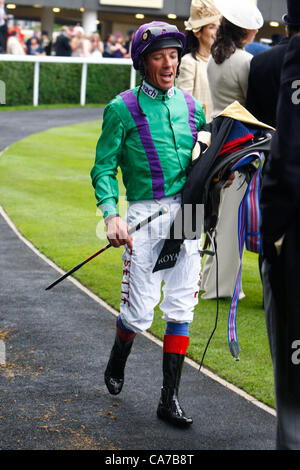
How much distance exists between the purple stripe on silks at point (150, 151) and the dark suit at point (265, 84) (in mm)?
1465

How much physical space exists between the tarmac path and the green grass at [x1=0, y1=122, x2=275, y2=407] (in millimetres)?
264

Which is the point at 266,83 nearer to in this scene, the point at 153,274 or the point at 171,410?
the point at 153,274

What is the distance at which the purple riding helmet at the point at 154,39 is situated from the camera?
4.38 m

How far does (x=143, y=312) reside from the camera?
15.0 feet

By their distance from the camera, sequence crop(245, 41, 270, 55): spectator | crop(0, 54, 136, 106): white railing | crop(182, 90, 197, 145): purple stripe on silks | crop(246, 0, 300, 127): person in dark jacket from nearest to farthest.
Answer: crop(182, 90, 197, 145): purple stripe on silks → crop(246, 0, 300, 127): person in dark jacket → crop(245, 41, 270, 55): spectator → crop(0, 54, 136, 106): white railing

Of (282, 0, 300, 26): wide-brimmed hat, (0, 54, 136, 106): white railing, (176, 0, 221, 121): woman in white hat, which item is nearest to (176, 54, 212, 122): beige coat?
(176, 0, 221, 121): woman in white hat

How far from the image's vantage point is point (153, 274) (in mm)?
4562

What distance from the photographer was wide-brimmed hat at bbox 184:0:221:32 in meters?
7.06

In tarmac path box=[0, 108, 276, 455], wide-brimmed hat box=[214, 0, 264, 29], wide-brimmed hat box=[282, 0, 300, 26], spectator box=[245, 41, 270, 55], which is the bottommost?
tarmac path box=[0, 108, 276, 455]

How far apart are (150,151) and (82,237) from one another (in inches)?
200

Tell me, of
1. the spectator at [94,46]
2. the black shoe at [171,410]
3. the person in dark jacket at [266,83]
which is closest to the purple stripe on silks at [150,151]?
the black shoe at [171,410]

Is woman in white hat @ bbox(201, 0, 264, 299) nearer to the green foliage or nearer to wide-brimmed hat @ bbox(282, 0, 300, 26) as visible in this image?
wide-brimmed hat @ bbox(282, 0, 300, 26)

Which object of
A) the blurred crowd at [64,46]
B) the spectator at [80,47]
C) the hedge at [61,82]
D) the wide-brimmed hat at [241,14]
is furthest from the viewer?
the spectator at [80,47]

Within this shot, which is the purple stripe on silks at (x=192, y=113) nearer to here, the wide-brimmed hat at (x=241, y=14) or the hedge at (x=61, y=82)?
the wide-brimmed hat at (x=241, y=14)
